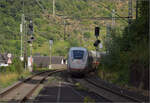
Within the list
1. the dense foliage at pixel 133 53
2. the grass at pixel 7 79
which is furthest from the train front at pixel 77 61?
the grass at pixel 7 79

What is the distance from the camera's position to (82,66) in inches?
1340

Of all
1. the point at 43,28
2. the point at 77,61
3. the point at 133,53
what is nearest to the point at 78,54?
the point at 77,61

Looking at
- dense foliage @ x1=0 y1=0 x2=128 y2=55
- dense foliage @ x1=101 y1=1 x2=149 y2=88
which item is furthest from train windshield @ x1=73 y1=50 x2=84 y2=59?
dense foliage @ x1=0 y1=0 x2=128 y2=55

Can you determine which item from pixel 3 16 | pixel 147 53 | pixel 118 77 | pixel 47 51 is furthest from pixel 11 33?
pixel 147 53

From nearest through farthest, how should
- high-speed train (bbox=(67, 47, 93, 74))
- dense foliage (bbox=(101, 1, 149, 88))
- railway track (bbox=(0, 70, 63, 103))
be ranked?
railway track (bbox=(0, 70, 63, 103)), dense foliage (bbox=(101, 1, 149, 88)), high-speed train (bbox=(67, 47, 93, 74))

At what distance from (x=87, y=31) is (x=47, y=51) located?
602 inches

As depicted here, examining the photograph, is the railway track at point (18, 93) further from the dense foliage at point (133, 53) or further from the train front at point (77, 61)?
the train front at point (77, 61)

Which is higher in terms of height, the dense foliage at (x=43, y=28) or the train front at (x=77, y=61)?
the dense foliage at (x=43, y=28)

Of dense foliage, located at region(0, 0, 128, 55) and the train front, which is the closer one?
the train front

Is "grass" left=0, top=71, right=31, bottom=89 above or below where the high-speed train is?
below

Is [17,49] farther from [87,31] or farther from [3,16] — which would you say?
[87,31]

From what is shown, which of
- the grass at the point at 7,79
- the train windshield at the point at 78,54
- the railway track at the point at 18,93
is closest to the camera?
the railway track at the point at 18,93

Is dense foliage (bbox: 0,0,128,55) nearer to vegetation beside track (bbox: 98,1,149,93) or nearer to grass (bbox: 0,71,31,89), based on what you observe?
grass (bbox: 0,71,31,89)

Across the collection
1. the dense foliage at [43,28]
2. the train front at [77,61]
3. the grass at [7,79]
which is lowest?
the grass at [7,79]
